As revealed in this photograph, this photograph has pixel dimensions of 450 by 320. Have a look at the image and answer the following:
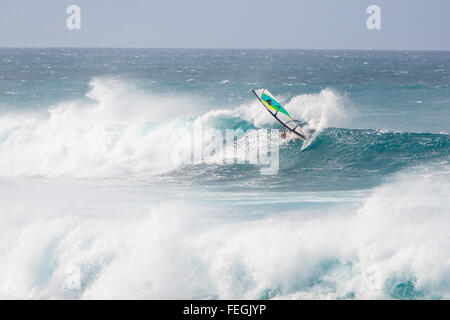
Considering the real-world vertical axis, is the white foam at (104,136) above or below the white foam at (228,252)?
above

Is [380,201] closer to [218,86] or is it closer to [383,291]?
[383,291]

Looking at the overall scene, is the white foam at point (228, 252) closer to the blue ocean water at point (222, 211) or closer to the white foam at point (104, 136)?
the blue ocean water at point (222, 211)

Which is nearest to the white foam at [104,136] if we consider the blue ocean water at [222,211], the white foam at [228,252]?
the blue ocean water at [222,211]

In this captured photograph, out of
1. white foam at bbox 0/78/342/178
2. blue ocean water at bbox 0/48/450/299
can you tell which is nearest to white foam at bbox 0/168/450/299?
blue ocean water at bbox 0/48/450/299

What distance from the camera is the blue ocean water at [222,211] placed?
10.4 metres

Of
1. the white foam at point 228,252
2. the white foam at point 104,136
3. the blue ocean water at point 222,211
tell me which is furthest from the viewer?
the white foam at point 104,136

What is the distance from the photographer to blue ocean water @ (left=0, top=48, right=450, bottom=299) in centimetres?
1045

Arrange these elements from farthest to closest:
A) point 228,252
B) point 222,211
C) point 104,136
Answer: point 104,136 < point 222,211 < point 228,252

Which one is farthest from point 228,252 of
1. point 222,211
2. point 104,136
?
point 104,136

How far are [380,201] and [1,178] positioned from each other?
13.7 m

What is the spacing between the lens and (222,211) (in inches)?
528

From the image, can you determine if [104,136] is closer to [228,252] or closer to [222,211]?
[222,211]

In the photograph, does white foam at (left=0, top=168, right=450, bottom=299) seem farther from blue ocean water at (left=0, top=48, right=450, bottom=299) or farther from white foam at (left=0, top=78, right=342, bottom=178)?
white foam at (left=0, top=78, right=342, bottom=178)

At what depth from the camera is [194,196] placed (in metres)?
14.8
